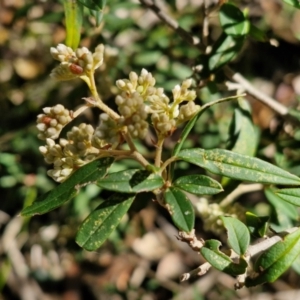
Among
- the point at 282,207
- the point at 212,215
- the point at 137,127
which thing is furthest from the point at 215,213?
the point at 137,127

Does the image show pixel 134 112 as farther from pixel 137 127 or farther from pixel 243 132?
pixel 243 132

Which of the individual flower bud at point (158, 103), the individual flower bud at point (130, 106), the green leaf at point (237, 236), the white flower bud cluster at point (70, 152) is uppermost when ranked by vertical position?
the individual flower bud at point (130, 106)

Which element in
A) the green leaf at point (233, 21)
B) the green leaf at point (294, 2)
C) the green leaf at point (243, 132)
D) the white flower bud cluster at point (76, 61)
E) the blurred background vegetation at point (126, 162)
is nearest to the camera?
the white flower bud cluster at point (76, 61)

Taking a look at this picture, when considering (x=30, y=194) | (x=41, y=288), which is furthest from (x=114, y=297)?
(x=30, y=194)

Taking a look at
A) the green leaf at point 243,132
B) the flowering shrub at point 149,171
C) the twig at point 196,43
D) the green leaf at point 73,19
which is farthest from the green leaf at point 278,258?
the green leaf at point 73,19

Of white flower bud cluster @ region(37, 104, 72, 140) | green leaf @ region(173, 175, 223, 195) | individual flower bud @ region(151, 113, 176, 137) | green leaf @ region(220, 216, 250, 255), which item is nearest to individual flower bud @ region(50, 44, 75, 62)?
white flower bud cluster @ region(37, 104, 72, 140)

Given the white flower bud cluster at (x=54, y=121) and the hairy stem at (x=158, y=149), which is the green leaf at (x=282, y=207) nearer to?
the hairy stem at (x=158, y=149)

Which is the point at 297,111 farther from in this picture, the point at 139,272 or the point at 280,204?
the point at 139,272
